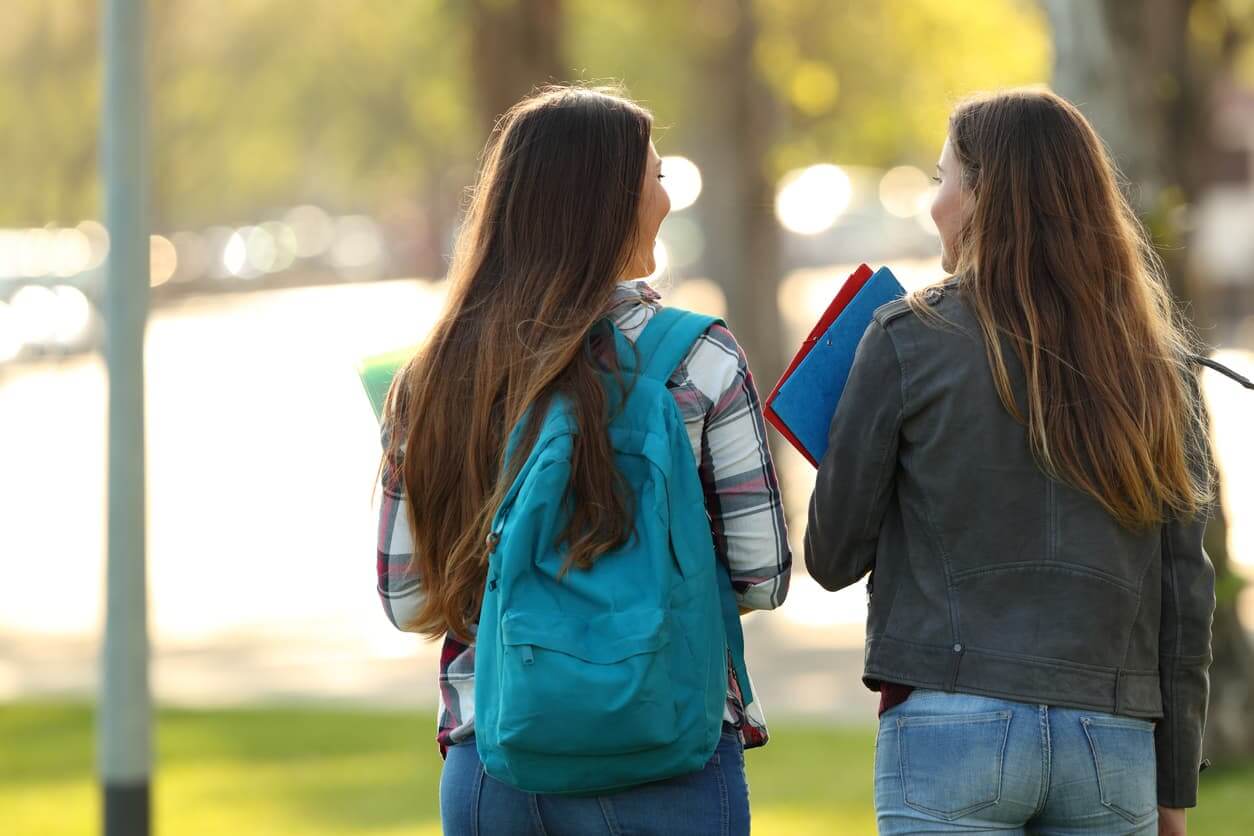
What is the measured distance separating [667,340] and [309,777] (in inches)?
218

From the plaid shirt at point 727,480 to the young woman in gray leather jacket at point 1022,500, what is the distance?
0.12 meters

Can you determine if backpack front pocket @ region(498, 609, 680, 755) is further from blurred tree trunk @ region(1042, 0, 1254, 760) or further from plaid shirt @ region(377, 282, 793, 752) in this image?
blurred tree trunk @ region(1042, 0, 1254, 760)

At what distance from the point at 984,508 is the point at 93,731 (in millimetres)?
7078

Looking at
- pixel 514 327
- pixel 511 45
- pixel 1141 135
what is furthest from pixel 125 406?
pixel 511 45

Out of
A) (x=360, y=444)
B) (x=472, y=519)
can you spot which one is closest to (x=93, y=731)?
(x=472, y=519)

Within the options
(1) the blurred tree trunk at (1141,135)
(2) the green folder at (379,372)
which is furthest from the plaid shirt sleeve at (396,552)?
(1) the blurred tree trunk at (1141,135)

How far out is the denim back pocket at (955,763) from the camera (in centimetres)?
244

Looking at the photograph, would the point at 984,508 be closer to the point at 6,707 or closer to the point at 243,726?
the point at 243,726

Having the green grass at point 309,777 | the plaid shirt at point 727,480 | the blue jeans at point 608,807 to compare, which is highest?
the plaid shirt at point 727,480

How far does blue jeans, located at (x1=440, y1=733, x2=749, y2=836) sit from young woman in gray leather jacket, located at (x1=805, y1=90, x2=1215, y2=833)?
24cm

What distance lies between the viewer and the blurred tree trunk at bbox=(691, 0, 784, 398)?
13.8m

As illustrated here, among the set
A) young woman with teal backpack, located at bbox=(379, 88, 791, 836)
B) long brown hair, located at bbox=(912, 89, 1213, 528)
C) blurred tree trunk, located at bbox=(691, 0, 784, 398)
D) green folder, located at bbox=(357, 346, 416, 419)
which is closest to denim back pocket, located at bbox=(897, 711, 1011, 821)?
young woman with teal backpack, located at bbox=(379, 88, 791, 836)

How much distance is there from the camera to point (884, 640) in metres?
2.55

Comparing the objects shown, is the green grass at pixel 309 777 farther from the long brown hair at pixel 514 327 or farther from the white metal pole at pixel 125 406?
the long brown hair at pixel 514 327
